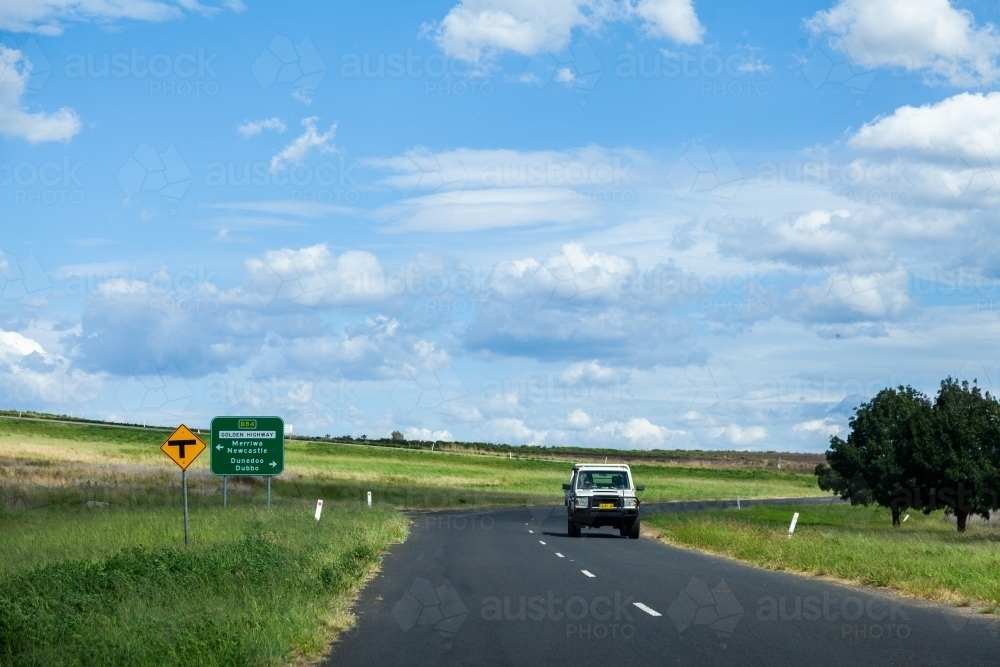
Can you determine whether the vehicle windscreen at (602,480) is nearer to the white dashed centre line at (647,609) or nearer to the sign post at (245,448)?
the sign post at (245,448)

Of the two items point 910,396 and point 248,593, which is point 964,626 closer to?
point 248,593

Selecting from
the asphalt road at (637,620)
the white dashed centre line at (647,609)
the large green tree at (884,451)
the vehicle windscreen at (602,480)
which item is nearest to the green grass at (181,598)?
the asphalt road at (637,620)

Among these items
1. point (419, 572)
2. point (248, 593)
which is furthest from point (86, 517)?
point (248, 593)

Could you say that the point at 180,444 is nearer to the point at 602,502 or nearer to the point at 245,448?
the point at 245,448

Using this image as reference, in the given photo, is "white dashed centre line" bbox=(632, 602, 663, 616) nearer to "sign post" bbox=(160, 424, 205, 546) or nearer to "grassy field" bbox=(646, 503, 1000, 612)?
"grassy field" bbox=(646, 503, 1000, 612)

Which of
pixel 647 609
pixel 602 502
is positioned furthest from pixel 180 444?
pixel 602 502

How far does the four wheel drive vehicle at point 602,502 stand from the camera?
3684 centimetres

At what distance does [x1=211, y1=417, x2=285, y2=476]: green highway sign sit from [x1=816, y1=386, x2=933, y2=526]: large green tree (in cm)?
3035

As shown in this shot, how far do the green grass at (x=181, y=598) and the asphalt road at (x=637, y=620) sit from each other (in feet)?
2.21

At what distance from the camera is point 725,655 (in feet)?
38.3

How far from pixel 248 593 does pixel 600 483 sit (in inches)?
906

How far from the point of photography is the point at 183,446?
2627 centimetres

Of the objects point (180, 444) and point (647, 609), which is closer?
point (647, 609)

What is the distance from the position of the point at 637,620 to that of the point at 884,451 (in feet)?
151
